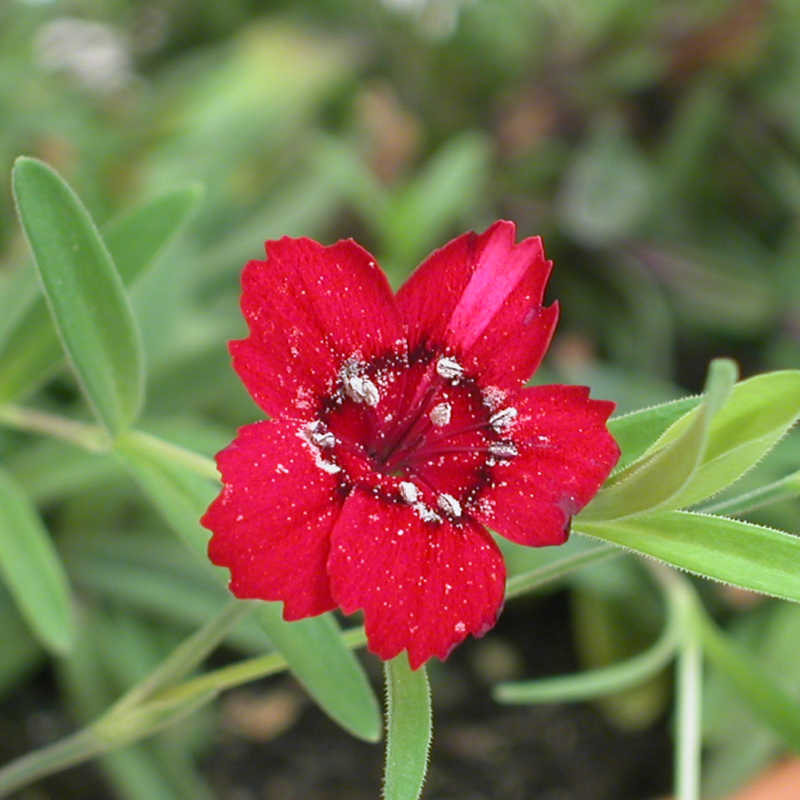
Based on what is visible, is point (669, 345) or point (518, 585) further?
point (669, 345)

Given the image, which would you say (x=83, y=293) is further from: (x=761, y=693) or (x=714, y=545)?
(x=761, y=693)

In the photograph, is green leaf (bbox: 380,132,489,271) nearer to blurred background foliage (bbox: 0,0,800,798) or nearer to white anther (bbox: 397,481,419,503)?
blurred background foliage (bbox: 0,0,800,798)

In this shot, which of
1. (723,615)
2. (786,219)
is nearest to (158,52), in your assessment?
(786,219)

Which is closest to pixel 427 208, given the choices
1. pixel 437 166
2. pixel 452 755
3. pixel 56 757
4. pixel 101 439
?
pixel 437 166

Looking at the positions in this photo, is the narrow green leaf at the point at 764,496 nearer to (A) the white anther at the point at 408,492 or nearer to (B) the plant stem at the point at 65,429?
(A) the white anther at the point at 408,492

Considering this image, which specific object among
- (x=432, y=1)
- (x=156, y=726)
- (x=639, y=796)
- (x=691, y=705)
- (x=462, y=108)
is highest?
(x=432, y=1)

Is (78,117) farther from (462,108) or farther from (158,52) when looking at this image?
(462,108)
